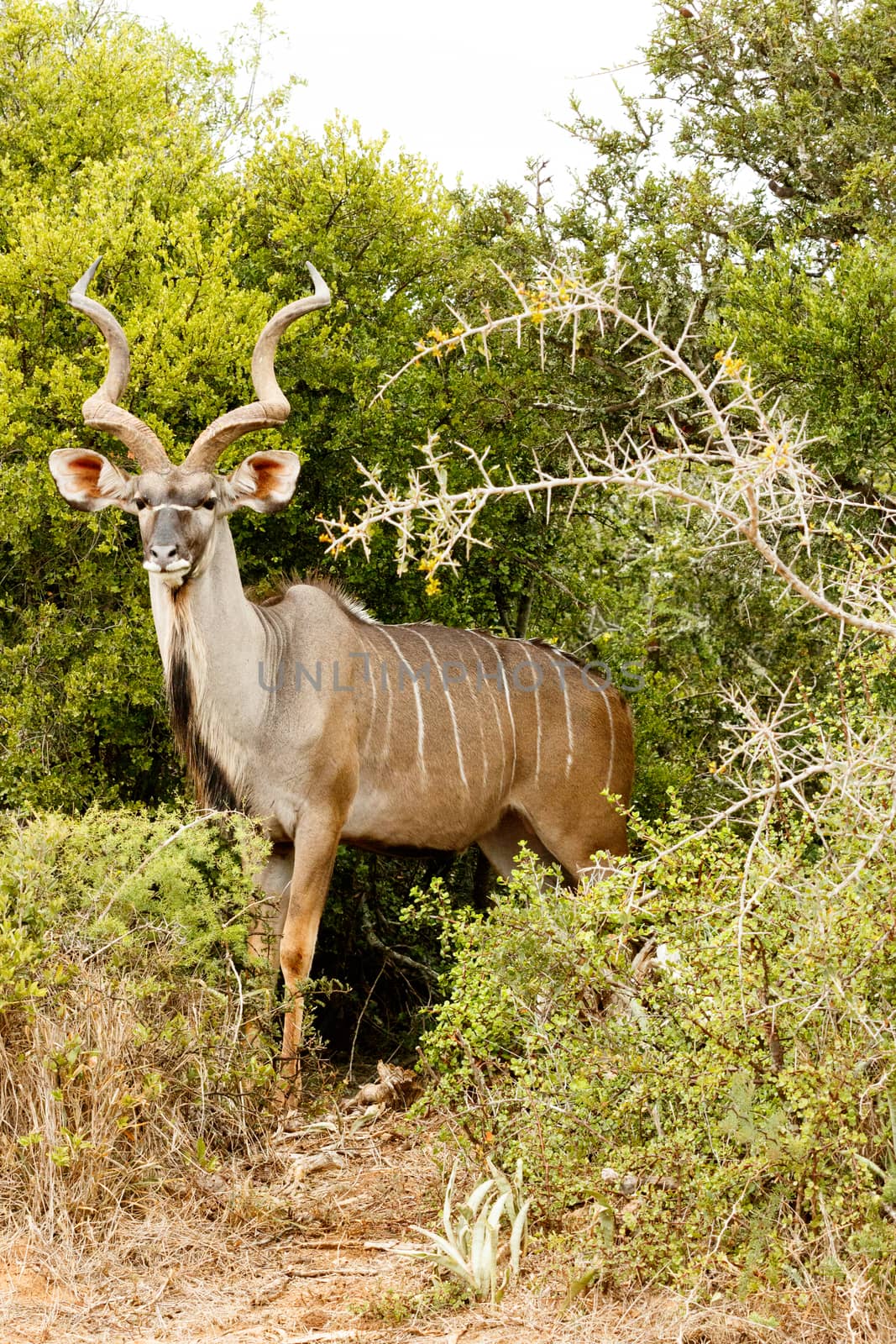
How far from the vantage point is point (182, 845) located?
4312mm

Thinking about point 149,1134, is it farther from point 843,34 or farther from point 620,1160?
point 843,34

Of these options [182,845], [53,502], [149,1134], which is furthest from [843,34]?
[149,1134]

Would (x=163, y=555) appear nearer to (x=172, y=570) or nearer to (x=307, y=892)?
(x=172, y=570)

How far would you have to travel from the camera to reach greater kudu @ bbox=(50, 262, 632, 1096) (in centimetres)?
502

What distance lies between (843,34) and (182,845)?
3.95 meters

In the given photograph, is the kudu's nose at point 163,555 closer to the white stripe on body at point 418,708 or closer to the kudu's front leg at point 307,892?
the kudu's front leg at point 307,892

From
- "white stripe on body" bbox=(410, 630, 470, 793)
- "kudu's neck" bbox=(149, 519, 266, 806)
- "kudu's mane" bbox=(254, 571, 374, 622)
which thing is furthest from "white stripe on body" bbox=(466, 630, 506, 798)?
"kudu's neck" bbox=(149, 519, 266, 806)

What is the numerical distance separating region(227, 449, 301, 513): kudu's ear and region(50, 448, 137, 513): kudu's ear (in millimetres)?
350

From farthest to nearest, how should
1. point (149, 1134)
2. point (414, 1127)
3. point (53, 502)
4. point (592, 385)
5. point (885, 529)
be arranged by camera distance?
point (592, 385) < point (53, 502) < point (885, 529) < point (414, 1127) < point (149, 1134)

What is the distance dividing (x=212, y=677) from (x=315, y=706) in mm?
380

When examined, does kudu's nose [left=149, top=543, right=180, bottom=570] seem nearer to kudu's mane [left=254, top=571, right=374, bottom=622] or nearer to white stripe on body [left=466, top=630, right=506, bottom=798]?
kudu's mane [left=254, top=571, right=374, bottom=622]

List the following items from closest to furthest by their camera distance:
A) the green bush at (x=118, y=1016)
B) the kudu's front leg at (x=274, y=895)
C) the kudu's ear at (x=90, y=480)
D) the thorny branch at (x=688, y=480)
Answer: the thorny branch at (x=688, y=480) < the green bush at (x=118, y=1016) < the kudu's ear at (x=90, y=480) < the kudu's front leg at (x=274, y=895)

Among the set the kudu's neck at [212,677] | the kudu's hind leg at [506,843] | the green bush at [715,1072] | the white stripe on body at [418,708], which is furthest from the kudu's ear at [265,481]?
the green bush at [715,1072]

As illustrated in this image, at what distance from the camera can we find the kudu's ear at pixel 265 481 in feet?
17.0
